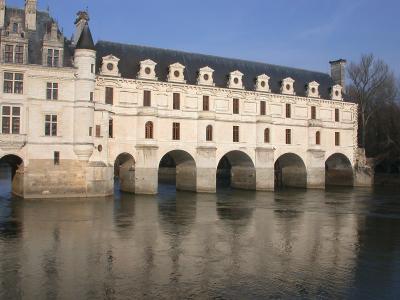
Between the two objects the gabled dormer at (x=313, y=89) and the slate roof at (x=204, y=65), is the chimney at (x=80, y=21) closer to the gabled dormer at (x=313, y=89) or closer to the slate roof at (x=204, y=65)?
the slate roof at (x=204, y=65)

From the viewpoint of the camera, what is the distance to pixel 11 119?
3116 cm

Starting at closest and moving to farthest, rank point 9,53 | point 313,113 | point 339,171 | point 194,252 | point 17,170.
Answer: point 194,252
point 9,53
point 17,170
point 313,113
point 339,171

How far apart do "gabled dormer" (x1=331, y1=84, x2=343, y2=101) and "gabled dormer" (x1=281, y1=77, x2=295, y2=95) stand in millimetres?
5686

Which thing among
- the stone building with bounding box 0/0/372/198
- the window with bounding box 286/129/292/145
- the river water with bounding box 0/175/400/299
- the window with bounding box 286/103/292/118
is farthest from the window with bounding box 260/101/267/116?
the river water with bounding box 0/175/400/299

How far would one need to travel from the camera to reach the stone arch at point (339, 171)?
5009cm

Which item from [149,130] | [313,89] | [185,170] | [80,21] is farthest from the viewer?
[313,89]

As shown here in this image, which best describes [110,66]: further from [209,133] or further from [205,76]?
[209,133]

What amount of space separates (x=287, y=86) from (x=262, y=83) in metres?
3.21

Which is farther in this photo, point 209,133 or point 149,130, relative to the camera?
point 209,133

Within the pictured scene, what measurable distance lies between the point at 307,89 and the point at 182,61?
13.8m

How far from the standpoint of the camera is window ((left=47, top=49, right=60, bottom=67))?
3269 cm

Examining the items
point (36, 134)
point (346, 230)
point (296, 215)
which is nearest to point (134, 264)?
point (346, 230)

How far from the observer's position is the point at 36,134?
31.9 meters

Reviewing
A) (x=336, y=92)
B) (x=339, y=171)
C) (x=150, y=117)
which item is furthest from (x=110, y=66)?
(x=339, y=171)
